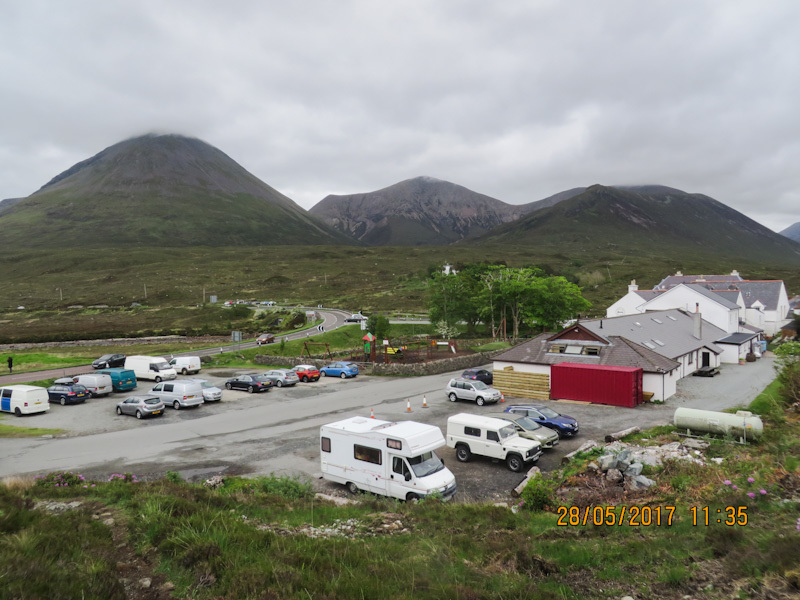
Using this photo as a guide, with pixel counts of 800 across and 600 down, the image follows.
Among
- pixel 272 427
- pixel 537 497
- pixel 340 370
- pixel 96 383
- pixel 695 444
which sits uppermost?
pixel 537 497

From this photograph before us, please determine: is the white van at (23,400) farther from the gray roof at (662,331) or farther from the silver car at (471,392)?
the gray roof at (662,331)

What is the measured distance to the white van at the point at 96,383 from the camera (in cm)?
3381

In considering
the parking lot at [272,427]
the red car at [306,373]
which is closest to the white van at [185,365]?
the parking lot at [272,427]

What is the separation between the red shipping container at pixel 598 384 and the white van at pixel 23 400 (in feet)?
112

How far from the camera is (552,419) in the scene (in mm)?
23266

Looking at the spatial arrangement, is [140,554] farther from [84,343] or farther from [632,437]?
[84,343]

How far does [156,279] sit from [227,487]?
5985 inches

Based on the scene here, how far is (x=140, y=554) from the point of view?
8.60 metres

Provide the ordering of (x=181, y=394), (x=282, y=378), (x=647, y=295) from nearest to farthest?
(x=181, y=394) < (x=282, y=378) < (x=647, y=295)

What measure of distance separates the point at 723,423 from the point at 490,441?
9.29m

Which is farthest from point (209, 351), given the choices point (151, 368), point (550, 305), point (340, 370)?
point (550, 305)

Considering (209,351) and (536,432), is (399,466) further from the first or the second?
(209,351)

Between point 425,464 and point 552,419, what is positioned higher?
point 425,464

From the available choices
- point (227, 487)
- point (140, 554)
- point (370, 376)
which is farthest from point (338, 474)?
point (370, 376)
